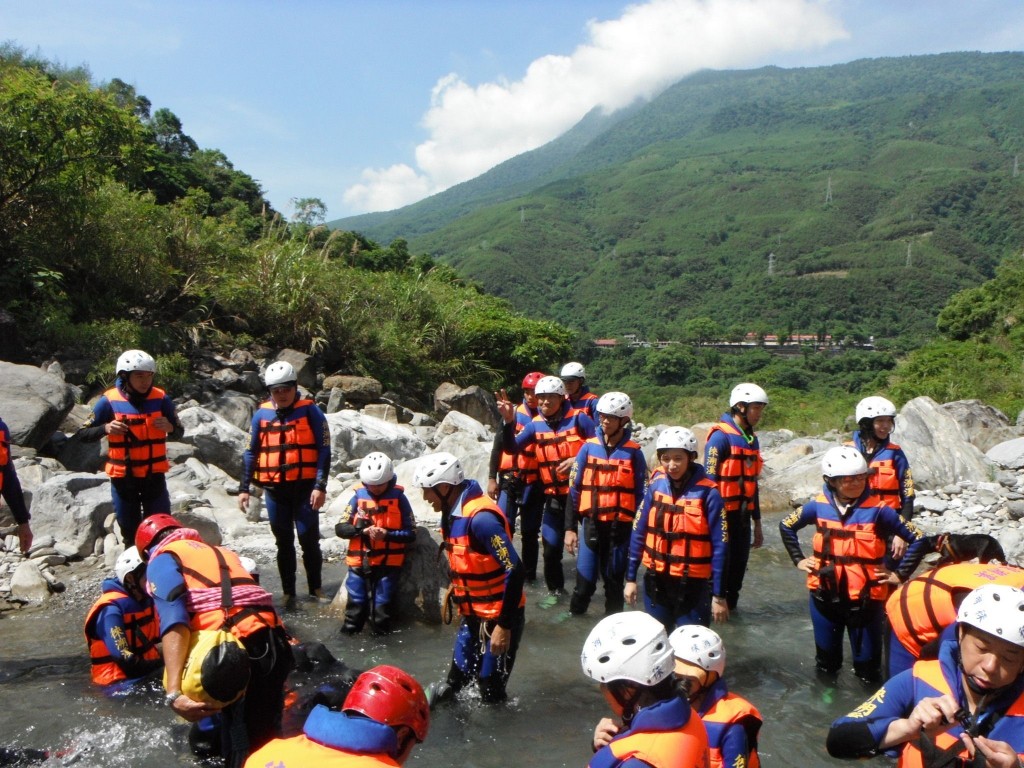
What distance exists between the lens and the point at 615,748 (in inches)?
98.1

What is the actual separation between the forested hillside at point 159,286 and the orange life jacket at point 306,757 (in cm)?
1081

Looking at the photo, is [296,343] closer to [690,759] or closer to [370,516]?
[370,516]

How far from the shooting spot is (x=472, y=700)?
529 centimetres

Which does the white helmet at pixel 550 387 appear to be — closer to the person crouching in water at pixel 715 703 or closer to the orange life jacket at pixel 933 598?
the orange life jacket at pixel 933 598

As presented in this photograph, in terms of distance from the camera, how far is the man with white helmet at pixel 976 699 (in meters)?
2.43

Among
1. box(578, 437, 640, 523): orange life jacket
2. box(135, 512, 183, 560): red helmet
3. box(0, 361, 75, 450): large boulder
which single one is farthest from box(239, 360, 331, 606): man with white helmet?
box(0, 361, 75, 450): large boulder

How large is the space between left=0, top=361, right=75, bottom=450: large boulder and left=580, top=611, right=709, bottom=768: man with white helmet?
8.59 m

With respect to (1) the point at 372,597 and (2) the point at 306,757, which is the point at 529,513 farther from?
(2) the point at 306,757

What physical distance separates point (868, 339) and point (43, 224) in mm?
77293

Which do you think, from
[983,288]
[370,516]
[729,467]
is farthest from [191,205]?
[983,288]

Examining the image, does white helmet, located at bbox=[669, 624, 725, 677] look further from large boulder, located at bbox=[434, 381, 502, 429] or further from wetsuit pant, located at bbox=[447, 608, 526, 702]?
large boulder, located at bbox=[434, 381, 502, 429]

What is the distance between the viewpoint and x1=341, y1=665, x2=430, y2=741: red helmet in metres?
2.44

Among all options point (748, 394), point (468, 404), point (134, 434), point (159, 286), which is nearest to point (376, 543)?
point (134, 434)

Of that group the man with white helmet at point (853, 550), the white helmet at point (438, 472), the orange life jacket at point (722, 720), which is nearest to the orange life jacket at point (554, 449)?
the man with white helmet at point (853, 550)
